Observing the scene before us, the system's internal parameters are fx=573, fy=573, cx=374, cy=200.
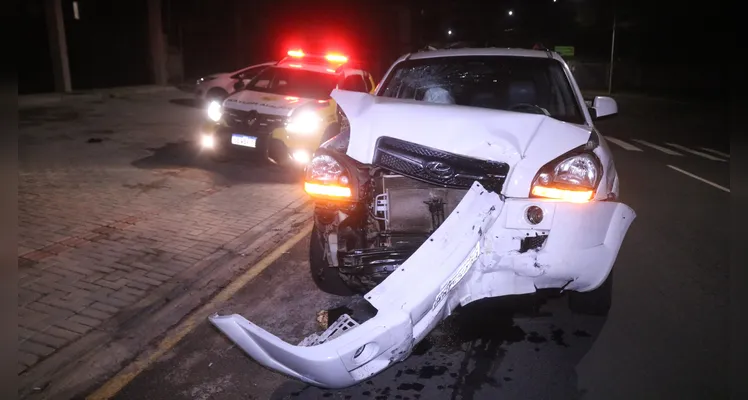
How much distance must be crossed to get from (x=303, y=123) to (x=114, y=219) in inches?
127

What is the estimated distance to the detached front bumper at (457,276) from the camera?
9.29 ft

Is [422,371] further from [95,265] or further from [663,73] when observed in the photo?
[663,73]

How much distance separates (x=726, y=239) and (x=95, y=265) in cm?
643

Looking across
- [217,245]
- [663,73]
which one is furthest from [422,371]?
[663,73]

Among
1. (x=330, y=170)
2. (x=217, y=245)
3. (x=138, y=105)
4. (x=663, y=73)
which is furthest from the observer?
(x=663, y=73)

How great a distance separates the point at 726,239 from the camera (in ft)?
20.5

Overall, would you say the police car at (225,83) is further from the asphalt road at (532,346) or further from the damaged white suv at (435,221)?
the damaged white suv at (435,221)

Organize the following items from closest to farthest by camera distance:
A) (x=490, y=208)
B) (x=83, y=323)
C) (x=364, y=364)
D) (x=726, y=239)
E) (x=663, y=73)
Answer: (x=364, y=364) → (x=490, y=208) → (x=83, y=323) → (x=726, y=239) → (x=663, y=73)

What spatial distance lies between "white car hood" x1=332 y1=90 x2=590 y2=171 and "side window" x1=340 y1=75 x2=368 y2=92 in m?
5.91

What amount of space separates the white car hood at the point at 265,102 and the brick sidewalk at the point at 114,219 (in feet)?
3.27

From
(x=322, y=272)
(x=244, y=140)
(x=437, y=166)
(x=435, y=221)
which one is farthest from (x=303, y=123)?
(x=437, y=166)

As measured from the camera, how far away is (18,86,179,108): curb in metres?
16.2

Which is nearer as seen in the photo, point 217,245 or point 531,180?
point 531,180

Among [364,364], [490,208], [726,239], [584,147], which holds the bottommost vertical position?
[726,239]
